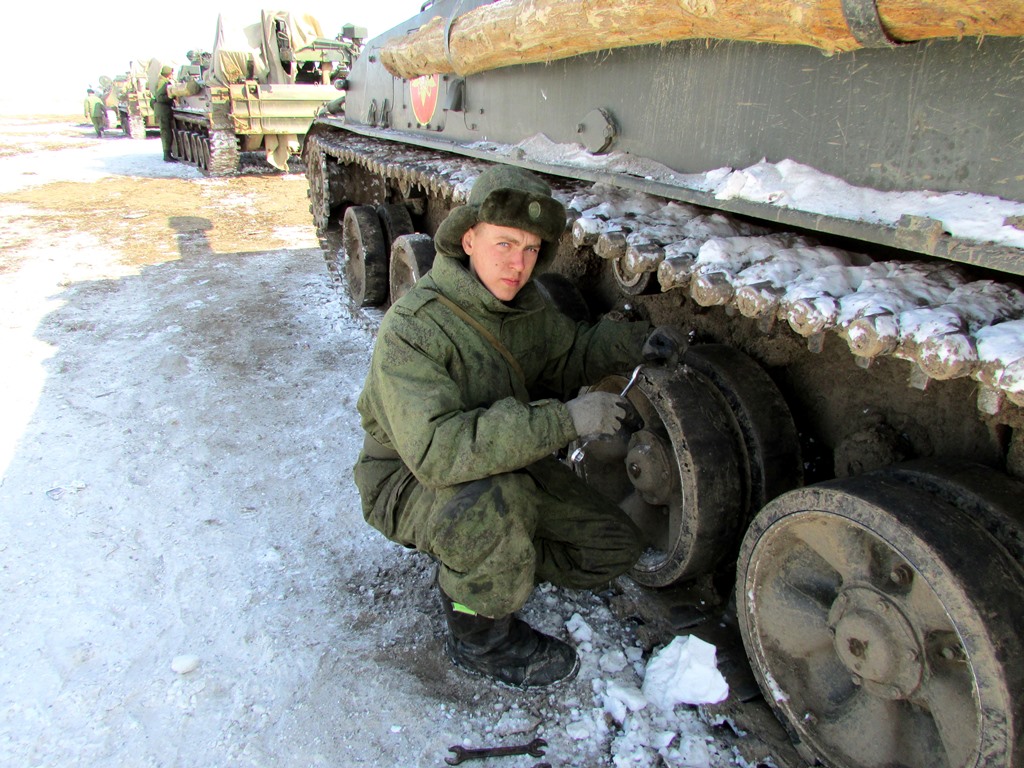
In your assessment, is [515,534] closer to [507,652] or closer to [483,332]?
[507,652]

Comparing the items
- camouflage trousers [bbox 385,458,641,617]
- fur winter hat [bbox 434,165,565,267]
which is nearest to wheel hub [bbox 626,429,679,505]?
camouflage trousers [bbox 385,458,641,617]

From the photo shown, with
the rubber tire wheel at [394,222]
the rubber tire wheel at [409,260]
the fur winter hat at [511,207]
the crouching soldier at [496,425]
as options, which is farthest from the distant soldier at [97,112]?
the fur winter hat at [511,207]

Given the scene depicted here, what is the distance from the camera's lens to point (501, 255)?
226cm

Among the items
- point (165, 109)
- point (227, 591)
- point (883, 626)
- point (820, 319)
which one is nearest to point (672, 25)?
point (820, 319)

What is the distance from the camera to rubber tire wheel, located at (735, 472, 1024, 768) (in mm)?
1495

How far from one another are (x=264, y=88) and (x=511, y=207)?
532 inches

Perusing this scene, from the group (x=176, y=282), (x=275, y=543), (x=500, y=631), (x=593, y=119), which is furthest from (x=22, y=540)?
(x=176, y=282)

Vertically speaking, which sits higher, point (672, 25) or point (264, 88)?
point (264, 88)

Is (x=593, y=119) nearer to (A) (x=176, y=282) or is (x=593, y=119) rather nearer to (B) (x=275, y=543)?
(B) (x=275, y=543)

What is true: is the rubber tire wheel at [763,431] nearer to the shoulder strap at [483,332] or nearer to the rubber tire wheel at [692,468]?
the rubber tire wheel at [692,468]

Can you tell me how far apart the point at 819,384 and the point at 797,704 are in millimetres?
941

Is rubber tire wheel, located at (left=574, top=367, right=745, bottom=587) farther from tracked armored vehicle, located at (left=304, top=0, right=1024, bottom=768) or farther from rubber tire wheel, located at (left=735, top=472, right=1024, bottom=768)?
rubber tire wheel, located at (left=735, top=472, right=1024, bottom=768)

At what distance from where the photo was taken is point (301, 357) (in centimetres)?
530

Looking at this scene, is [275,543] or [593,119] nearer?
[593,119]
